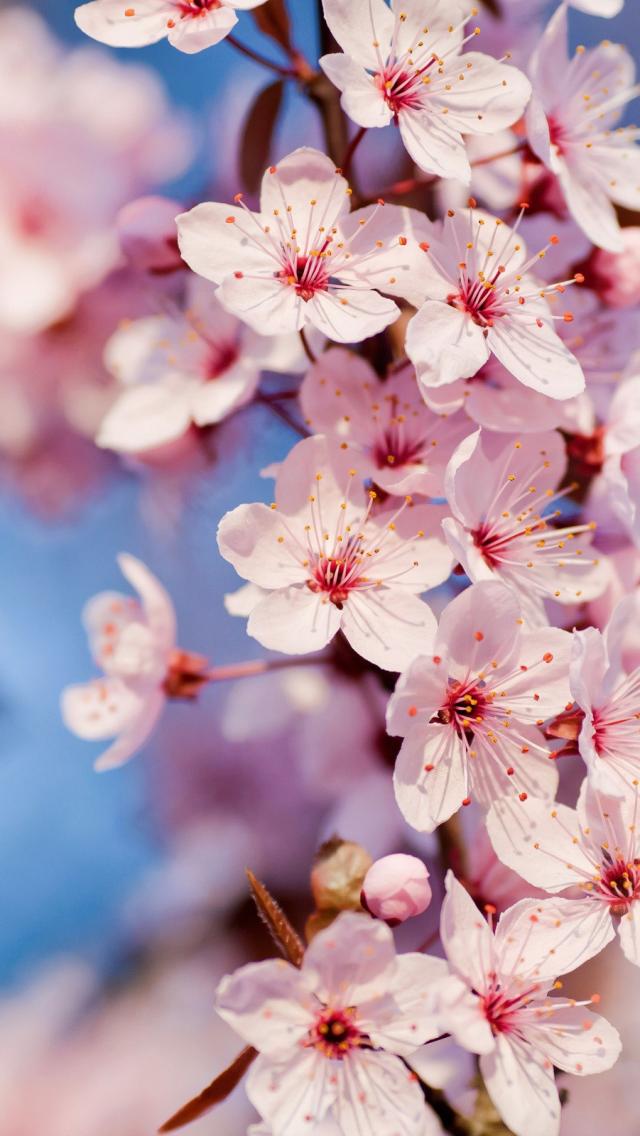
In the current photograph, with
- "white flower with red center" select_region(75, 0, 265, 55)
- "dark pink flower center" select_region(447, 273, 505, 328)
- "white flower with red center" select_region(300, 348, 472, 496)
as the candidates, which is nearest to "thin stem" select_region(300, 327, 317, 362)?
"white flower with red center" select_region(300, 348, 472, 496)

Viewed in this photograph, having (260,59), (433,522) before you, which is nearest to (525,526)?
(433,522)

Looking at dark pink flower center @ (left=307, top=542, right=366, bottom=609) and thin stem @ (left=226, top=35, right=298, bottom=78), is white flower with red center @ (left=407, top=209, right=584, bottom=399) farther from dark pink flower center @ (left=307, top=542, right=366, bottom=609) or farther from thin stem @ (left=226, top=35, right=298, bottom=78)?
thin stem @ (left=226, top=35, right=298, bottom=78)

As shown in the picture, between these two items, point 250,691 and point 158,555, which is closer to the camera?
point 250,691

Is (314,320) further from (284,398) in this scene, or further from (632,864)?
(632,864)

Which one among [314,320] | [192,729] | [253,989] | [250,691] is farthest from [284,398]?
[192,729]

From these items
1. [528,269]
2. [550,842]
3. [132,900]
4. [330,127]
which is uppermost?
[330,127]

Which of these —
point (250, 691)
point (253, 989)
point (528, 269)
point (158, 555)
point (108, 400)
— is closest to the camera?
point (253, 989)
